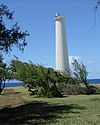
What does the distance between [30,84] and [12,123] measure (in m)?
27.1

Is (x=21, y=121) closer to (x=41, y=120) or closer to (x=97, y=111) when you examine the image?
(x=41, y=120)

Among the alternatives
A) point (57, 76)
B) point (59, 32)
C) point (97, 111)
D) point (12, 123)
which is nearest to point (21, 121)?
point (12, 123)

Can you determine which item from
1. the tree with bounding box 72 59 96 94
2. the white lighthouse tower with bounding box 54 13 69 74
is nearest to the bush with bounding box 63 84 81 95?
the tree with bounding box 72 59 96 94

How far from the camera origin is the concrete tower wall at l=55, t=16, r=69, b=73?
56.7 m

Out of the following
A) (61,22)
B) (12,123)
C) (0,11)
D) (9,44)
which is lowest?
(12,123)

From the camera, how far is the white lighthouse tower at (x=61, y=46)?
186 feet

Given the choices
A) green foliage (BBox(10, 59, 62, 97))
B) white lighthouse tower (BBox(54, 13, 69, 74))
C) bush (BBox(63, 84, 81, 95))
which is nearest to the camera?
green foliage (BBox(10, 59, 62, 97))

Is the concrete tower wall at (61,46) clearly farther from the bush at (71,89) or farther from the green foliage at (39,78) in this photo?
the bush at (71,89)

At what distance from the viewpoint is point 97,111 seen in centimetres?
1916

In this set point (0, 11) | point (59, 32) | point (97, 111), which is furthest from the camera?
point (59, 32)

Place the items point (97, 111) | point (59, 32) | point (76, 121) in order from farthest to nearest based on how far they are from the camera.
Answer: point (59, 32), point (97, 111), point (76, 121)

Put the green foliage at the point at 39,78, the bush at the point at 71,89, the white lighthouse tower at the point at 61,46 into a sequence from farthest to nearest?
the white lighthouse tower at the point at 61,46, the bush at the point at 71,89, the green foliage at the point at 39,78

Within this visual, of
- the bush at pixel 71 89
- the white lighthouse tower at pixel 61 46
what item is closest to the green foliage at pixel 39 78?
the bush at pixel 71 89

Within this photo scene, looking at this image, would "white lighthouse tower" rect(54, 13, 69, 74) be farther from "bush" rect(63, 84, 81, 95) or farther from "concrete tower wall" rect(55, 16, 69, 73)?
"bush" rect(63, 84, 81, 95)
